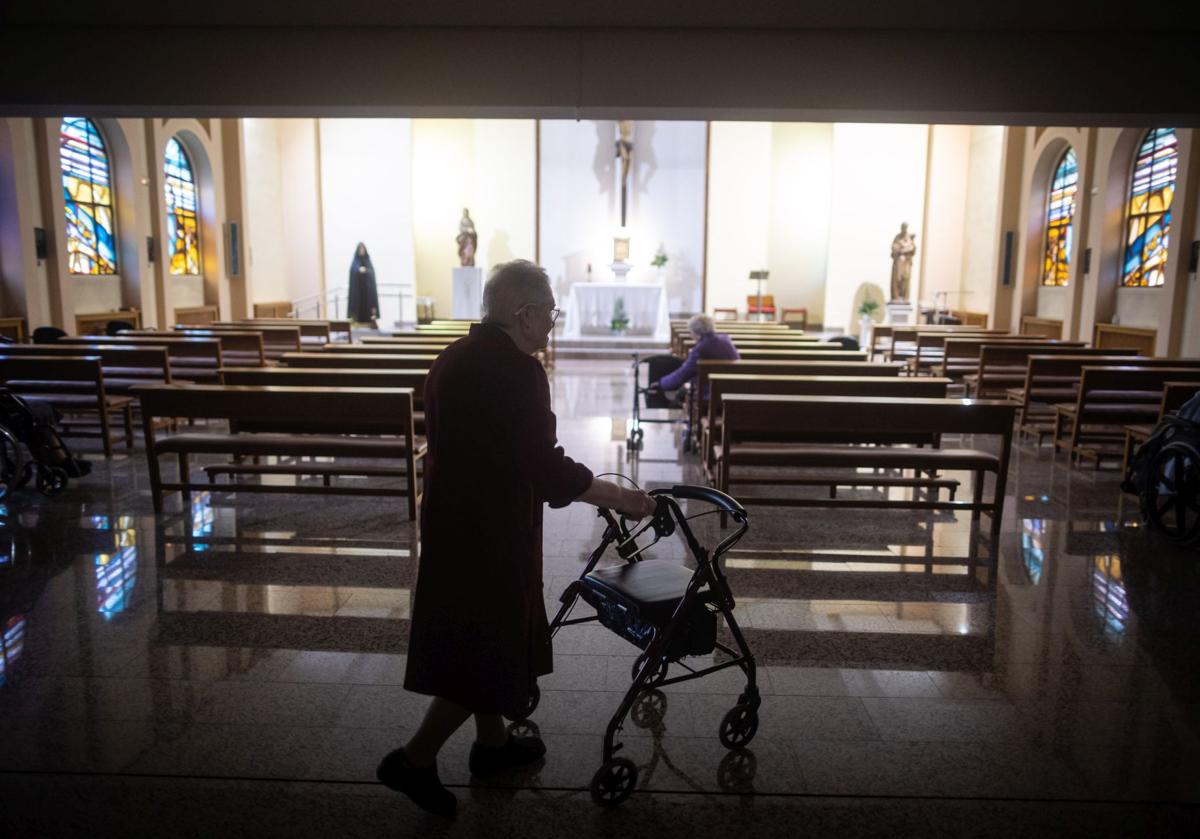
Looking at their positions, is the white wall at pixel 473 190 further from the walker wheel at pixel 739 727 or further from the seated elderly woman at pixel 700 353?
the walker wheel at pixel 739 727

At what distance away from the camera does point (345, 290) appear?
18.6 m

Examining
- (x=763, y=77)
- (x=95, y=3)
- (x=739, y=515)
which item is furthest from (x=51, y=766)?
(x=763, y=77)

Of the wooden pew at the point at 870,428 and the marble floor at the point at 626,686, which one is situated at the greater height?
the wooden pew at the point at 870,428

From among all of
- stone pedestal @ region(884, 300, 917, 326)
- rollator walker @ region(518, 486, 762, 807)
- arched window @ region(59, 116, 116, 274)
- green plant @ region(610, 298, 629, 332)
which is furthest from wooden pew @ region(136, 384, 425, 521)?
stone pedestal @ region(884, 300, 917, 326)

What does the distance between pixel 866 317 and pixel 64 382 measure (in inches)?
609

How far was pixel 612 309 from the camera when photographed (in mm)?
17391

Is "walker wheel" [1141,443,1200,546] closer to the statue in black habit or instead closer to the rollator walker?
the rollator walker

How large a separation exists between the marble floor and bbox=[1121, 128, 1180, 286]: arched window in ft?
28.6

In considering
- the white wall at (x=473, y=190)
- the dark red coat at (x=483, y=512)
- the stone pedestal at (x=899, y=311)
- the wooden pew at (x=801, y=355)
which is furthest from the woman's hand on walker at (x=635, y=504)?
the white wall at (x=473, y=190)

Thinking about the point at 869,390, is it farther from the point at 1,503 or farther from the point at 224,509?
the point at 1,503

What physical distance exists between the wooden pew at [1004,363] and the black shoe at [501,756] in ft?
24.1

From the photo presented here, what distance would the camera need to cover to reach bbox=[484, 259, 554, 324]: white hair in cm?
212

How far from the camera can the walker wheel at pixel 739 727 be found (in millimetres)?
2541

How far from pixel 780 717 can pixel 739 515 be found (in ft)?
2.80
